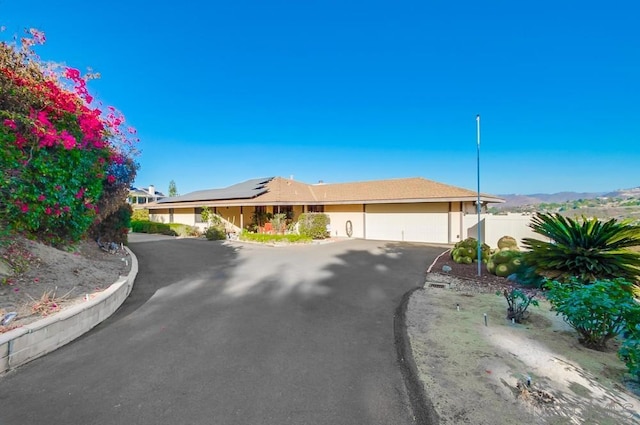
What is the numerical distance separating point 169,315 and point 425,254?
10.1 m

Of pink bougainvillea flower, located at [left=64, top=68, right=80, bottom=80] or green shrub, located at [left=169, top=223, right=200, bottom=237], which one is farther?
green shrub, located at [left=169, top=223, right=200, bottom=237]

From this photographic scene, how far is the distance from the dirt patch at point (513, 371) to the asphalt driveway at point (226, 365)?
50 centimetres

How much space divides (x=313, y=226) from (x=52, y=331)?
553 inches

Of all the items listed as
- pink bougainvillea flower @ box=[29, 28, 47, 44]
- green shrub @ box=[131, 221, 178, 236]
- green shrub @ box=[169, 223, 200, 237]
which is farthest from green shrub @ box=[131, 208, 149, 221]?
pink bougainvillea flower @ box=[29, 28, 47, 44]

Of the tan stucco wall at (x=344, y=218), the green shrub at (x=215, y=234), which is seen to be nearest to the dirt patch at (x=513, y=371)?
the tan stucco wall at (x=344, y=218)

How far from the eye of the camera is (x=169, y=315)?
5.02 m

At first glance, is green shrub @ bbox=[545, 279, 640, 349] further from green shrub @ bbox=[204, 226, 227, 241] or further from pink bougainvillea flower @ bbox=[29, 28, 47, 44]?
green shrub @ bbox=[204, 226, 227, 241]

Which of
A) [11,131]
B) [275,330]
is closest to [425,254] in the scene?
[275,330]

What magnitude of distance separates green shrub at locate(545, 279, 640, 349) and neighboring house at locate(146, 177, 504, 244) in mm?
11152

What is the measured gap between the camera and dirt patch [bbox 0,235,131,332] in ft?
13.5

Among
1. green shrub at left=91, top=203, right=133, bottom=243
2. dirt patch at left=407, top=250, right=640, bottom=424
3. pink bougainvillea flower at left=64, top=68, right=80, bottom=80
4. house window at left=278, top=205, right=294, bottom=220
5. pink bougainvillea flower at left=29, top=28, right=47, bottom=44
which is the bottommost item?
dirt patch at left=407, top=250, right=640, bottom=424

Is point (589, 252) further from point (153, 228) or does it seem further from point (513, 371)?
point (153, 228)

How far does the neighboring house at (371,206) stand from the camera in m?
15.6

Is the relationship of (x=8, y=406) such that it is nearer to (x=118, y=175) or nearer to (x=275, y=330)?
(x=275, y=330)
